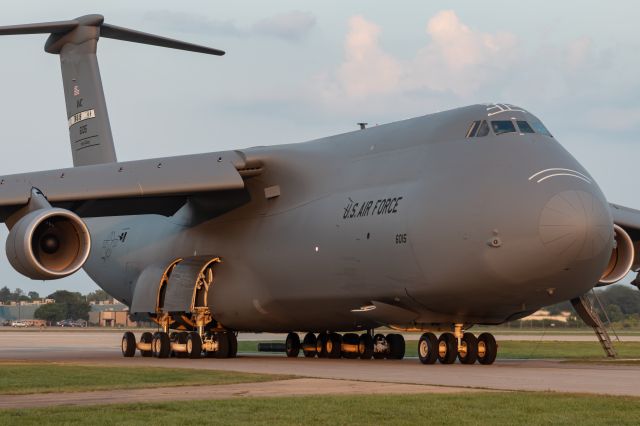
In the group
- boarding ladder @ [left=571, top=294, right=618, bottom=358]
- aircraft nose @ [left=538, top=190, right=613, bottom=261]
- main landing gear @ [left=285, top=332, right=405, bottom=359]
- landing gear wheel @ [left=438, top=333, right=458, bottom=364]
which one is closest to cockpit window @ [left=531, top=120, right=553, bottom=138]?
aircraft nose @ [left=538, top=190, right=613, bottom=261]

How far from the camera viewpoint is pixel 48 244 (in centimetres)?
2203

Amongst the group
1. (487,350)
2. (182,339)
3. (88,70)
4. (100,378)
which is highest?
(88,70)

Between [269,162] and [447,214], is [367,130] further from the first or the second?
[447,214]

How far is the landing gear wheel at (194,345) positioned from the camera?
24.6 metres

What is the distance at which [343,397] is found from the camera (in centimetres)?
1234

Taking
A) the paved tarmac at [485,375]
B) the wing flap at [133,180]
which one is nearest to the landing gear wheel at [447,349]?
the paved tarmac at [485,375]

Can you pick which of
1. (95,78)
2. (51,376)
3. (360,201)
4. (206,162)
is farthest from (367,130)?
(95,78)

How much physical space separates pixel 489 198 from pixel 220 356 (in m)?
9.00

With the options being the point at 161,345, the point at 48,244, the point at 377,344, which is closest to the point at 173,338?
the point at 161,345

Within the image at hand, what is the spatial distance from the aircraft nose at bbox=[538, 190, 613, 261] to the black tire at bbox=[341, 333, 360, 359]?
23.2 feet

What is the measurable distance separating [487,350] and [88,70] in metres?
15.1

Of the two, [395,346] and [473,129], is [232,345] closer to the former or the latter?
[395,346]

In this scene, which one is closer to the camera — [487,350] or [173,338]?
[487,350]

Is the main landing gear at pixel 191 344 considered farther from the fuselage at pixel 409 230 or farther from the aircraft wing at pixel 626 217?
the aircraft wing at pixel 626 217
